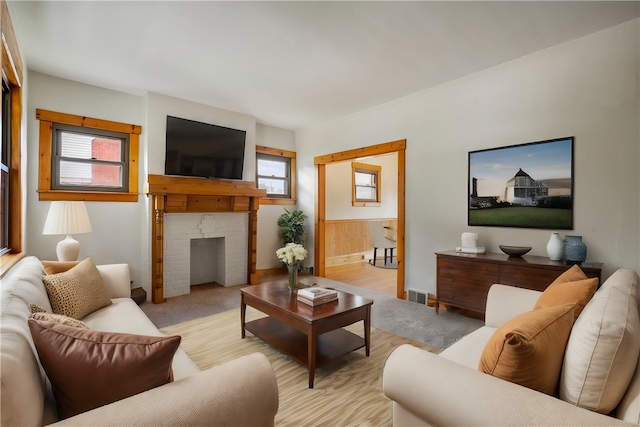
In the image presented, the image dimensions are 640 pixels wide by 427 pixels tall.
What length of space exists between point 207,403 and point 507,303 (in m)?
1.97

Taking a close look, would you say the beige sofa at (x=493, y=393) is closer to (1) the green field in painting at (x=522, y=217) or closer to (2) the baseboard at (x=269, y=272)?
(1) the green field in painting at (x=522, y=217)

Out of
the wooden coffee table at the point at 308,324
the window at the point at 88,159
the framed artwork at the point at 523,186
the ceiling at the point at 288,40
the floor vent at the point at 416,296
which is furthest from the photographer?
the floor vent at the point at 416,296

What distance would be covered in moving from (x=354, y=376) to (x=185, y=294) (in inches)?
116

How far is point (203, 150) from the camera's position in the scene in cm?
438

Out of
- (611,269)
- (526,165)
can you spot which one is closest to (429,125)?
(526,165)

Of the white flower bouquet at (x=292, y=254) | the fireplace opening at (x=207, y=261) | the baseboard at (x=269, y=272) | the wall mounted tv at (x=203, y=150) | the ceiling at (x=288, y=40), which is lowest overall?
the baseboard at (x=269, y=272)

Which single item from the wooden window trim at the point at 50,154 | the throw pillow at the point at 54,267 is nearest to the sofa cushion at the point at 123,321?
the throw pillow at the point at 54,267

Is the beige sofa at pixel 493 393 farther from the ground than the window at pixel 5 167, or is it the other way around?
the window at pixel 5 167

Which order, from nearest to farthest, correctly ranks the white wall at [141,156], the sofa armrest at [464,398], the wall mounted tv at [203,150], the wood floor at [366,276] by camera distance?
the sofa armrest at [464,398] → the white wall at [141,156] → the wall mounted tv at [203,150] → the wood floor at [366,276]

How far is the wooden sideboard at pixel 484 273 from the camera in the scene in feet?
8.77

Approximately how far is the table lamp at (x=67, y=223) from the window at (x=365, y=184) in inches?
193

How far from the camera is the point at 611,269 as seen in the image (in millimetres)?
2658

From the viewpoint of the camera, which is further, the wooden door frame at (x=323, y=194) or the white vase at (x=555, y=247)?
the wooden door frame at (x=323, y=194)

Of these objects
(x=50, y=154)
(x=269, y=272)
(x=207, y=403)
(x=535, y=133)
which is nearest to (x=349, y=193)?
(x=269, y=272)
